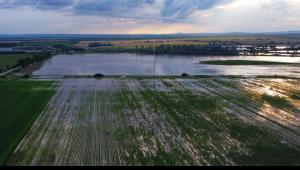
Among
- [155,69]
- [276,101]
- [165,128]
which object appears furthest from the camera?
[155,69]

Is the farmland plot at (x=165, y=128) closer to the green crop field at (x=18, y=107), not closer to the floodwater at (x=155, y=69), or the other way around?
the green crop field at (x=18, y=107)

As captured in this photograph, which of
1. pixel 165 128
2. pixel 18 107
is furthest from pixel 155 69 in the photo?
pixel 165 128

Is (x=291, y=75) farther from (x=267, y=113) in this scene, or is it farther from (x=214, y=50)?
(x=214, y=50)

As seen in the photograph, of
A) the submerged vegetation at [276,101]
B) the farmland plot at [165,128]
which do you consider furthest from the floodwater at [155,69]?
the submerged vegetation at [276,101]

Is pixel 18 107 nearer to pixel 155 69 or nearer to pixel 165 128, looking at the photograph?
pixel 165 128

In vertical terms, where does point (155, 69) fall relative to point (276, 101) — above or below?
below

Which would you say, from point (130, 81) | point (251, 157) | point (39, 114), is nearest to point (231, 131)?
point (251, 157)
